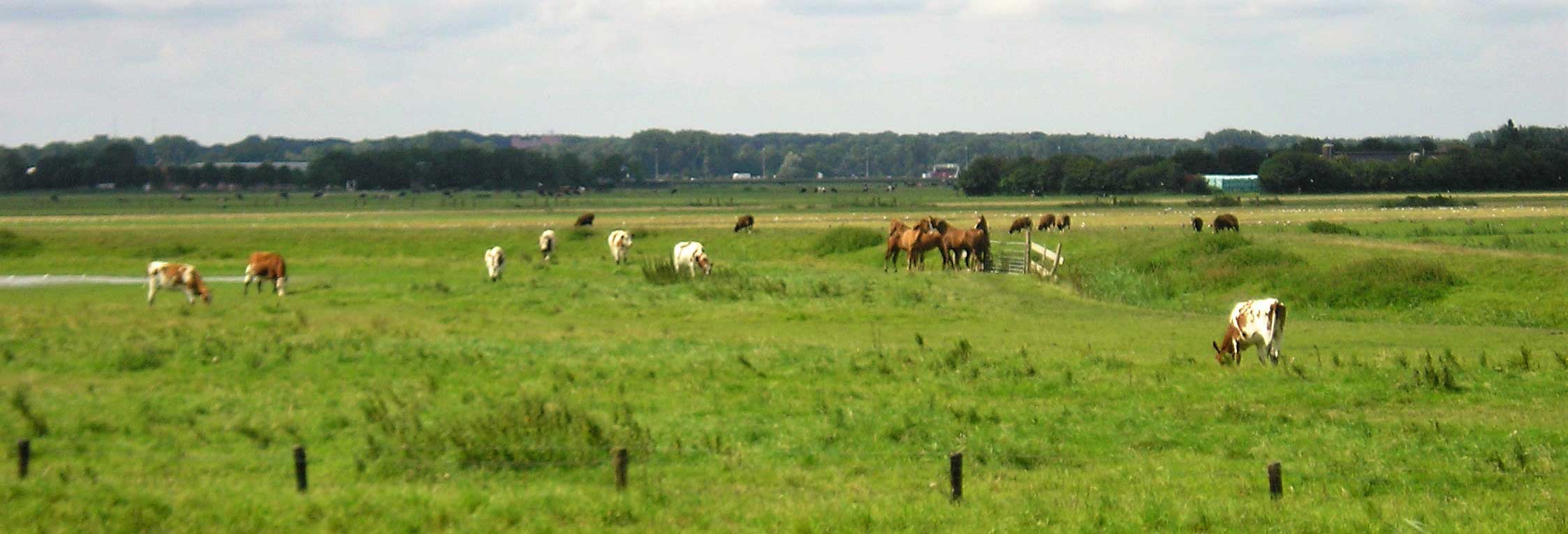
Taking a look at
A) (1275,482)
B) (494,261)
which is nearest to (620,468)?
(1275,482)

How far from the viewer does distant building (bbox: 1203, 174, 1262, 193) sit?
465 ft

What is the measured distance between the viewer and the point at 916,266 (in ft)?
170

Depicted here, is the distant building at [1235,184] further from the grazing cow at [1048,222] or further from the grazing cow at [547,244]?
the grazing cow at [547,244]

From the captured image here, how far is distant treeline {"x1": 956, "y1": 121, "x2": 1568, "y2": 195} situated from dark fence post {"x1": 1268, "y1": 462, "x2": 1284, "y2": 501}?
126883 mm

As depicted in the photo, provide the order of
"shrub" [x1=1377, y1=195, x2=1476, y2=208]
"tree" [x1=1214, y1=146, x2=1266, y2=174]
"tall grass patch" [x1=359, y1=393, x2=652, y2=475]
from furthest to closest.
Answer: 1. "tree" [x1=1214, y1=146, x2=1266, y2=174]
2. "shrub" [x1=1377, y1=195, x2=1476, y2=208]
3. "tall grass patch" [x1=359, y1=393, x2=652, y2=475]

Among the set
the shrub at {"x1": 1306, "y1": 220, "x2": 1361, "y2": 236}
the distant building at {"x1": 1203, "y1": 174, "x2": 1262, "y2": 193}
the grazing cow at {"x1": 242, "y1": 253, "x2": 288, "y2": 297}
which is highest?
the grazing cow at {"x1": 242, "y1": 253, "x2": 288, "y2": 297}

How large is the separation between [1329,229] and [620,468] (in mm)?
55684

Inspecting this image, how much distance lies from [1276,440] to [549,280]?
28.3 meters

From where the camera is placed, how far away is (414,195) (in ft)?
521

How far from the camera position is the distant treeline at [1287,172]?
13575 centimetres

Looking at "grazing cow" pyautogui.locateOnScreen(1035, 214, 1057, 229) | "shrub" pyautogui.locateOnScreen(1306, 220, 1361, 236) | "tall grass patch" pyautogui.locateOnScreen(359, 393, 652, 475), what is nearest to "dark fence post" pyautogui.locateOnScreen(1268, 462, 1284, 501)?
"tall grass patch" pyautogui.locateOnScreen(359, 393, 652, 475)

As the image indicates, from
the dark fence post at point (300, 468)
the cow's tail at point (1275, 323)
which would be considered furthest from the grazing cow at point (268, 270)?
the dark fence post at point (300, 468)

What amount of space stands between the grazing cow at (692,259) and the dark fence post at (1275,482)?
105 ft

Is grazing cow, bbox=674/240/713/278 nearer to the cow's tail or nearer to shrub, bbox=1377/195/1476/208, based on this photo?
the cow's tail
